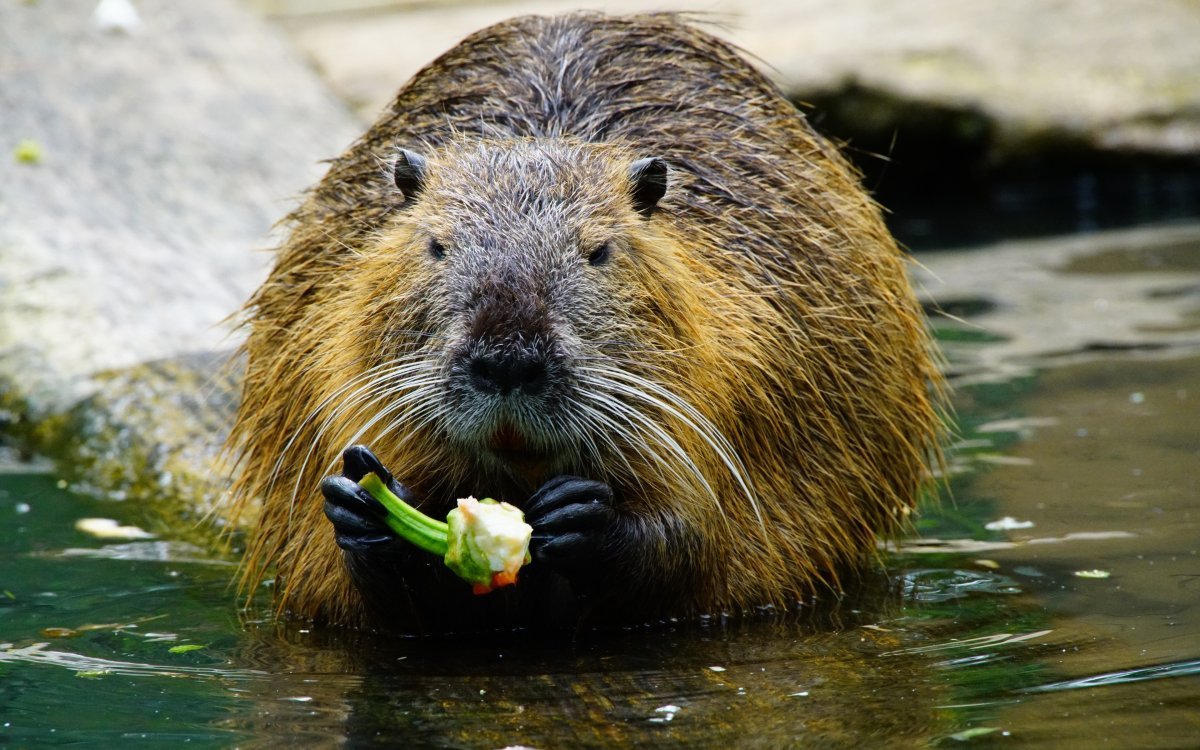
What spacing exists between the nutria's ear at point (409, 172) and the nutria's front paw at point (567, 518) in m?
0.89

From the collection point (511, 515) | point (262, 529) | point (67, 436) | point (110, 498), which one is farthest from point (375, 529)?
point (67, 436)

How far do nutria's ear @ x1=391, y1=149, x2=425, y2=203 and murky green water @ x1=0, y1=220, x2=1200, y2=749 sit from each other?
114 cm

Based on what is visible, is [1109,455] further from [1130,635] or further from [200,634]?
[200,634]

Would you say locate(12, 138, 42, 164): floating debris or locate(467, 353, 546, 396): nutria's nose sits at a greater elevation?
locate(12, 138, 42, 164): floating debris

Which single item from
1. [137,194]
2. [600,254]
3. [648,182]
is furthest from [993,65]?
[600,254]

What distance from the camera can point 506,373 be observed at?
3.48 metres

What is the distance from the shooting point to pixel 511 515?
3.69 metres

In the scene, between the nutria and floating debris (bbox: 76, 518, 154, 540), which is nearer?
the nutria

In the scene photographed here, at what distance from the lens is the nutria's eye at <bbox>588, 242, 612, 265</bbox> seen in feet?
12.6

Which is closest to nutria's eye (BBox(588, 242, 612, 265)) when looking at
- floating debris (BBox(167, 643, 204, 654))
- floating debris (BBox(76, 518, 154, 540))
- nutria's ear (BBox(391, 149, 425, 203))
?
nutria's ear (BBox(391, 149, 425, 203))

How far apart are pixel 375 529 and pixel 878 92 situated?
261 inches

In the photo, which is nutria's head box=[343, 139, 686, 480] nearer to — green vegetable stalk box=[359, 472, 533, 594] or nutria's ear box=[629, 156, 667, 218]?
nutria's ear box=[629, 156, 667, 218]

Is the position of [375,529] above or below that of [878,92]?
below

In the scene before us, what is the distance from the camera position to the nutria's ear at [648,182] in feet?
13.4
